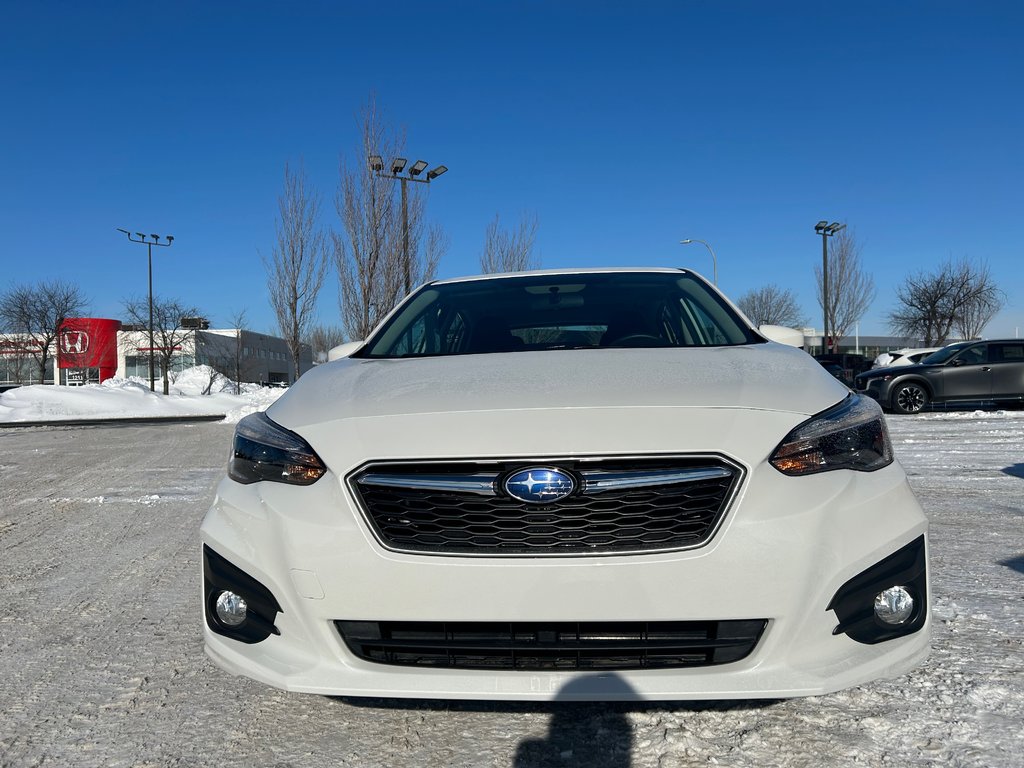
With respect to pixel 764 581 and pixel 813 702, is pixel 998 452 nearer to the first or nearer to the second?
pixel 813 702

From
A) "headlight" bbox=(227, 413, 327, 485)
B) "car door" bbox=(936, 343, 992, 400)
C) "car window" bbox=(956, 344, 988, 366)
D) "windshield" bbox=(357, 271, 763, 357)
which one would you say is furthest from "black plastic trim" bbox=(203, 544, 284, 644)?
"car window" bbox=(956, 344, 988, 366)

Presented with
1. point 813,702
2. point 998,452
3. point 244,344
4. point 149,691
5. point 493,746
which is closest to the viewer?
point 493,746

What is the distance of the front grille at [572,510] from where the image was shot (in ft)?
5.95

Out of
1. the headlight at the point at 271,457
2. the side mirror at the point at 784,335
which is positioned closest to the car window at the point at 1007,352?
the side mirror at the point at 784,335

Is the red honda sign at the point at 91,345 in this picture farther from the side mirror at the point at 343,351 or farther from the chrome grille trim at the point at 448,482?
the chrome grille trim at the point at 448,482

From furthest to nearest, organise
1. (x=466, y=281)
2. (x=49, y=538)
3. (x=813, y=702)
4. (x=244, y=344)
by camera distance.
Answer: (x=244, y=344) < (x=49, y=538) < (x=466, y=281) < (x=813, y=702)

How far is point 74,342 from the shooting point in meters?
47.5

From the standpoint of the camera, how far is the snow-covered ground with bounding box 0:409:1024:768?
6.56 feet

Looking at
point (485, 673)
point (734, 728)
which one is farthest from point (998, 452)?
point (485, 673)

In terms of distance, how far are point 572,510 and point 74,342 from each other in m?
52.9

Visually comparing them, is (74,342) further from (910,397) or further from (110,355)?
(910,397)

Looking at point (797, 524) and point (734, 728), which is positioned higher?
point (797, 524)

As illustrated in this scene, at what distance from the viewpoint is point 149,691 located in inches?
96.1

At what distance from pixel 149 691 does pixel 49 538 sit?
9.13ft
